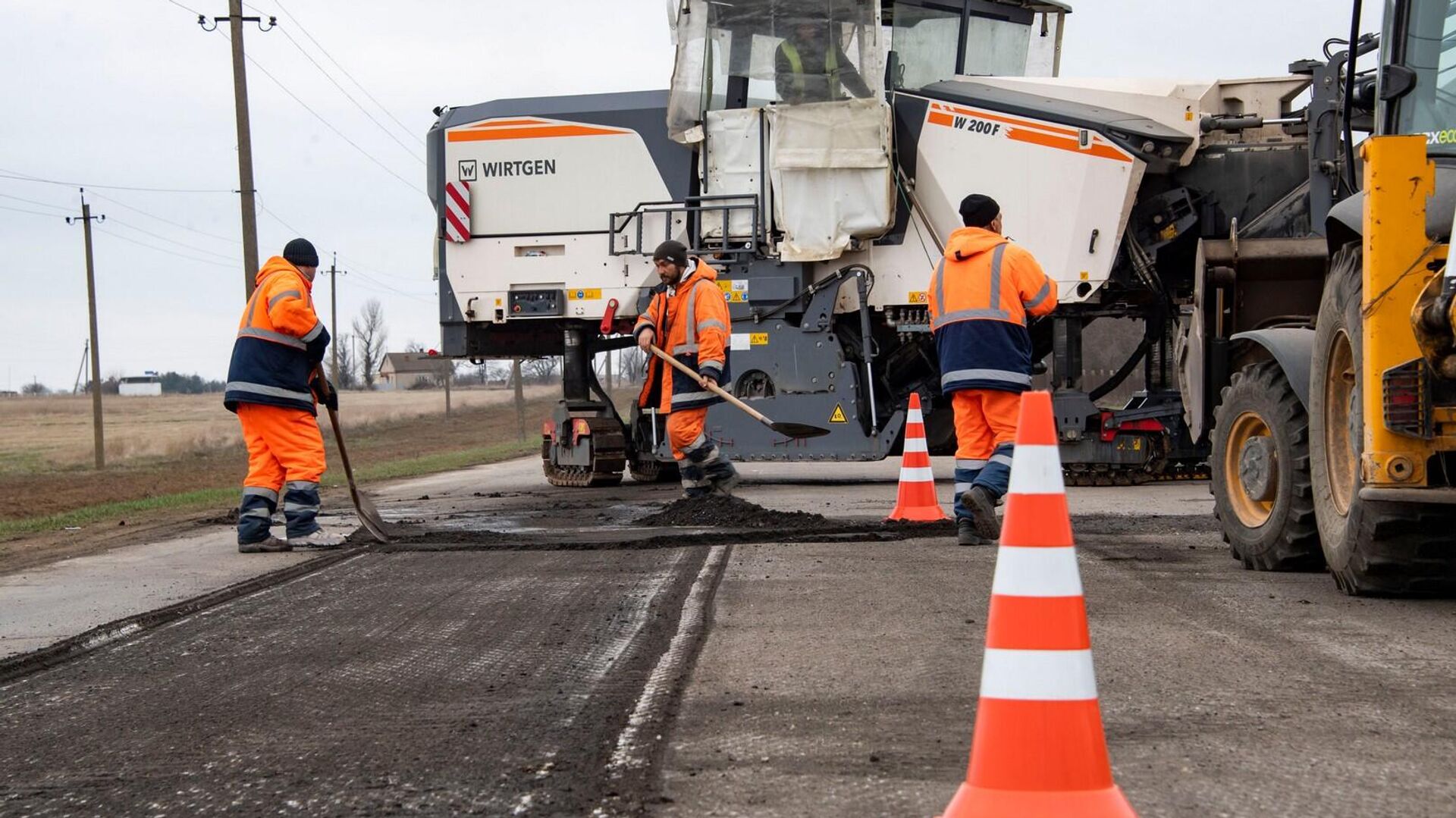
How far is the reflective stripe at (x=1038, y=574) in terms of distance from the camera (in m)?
3.12

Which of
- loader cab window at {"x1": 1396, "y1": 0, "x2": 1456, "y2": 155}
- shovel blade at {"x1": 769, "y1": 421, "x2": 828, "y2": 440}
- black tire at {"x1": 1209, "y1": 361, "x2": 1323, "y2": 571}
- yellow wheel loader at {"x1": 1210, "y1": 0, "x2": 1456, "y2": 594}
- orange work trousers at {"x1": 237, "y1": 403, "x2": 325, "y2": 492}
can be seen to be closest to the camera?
yellow wheel loader at {"x1": 1210, "y1": 0, "x2": 1456, "y2": 594}

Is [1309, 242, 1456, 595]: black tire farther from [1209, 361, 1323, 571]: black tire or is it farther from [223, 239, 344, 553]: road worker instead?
[223, 239, 344, 553]: road worker

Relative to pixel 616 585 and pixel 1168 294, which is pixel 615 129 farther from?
pixel 616 585

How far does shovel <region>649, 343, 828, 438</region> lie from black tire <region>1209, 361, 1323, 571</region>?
3916 mm

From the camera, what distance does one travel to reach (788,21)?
43.3 feet

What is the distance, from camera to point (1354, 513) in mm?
5973

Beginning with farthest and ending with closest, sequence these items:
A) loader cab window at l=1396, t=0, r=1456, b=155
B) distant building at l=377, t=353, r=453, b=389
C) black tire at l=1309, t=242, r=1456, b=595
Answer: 1. distant building at l=377, t=353, r=453, b=389
2. loader cab window at l=1396, t=0, r=1456, b=155
3. black tire at l=1309, t=242, r=1456, b=595

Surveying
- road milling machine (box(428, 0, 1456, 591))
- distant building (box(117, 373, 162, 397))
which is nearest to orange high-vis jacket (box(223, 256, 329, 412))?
road milling machine (box(428, 0, 1456, 591))

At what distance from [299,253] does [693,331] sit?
9.47 feet

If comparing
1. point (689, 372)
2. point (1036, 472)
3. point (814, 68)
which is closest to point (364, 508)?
point (689, 372)

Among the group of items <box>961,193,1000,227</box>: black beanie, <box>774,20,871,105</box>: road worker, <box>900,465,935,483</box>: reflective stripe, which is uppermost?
<box>774,20,871,105</box>: road worker

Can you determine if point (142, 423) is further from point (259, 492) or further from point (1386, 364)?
point (1386, 364)

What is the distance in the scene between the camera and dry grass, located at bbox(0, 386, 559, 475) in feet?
123

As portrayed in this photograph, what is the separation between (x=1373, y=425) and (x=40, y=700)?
4.63m
